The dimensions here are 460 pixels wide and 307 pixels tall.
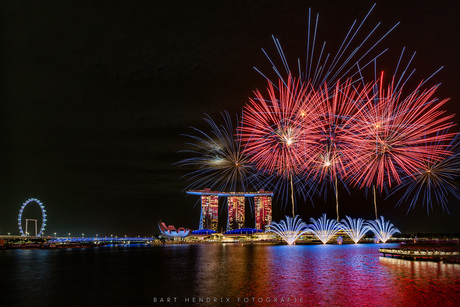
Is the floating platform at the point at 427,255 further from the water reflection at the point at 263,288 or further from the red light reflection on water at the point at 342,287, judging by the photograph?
the red light reflection on water at the point at 342,287

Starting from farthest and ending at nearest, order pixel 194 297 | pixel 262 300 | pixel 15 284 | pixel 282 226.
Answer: pixel 282 226
pixel 15 284
pixel 194 297
pixel 262 300

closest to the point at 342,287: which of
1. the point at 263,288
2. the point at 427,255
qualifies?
the point at 263,288

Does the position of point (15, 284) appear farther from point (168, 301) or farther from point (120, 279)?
point (168, 301)

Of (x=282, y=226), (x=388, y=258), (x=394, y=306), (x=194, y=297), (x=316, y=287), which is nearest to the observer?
(x=394, y=306)

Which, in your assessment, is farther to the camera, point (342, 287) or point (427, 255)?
point (427, 255)

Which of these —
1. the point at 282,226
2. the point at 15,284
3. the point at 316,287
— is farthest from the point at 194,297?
the point at 282,226

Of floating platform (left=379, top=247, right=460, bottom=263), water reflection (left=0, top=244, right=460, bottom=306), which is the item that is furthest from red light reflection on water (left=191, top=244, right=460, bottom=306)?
floating platform (left=379, top=247, right=460, bottom=263)

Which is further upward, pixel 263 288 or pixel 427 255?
pixel 263 288

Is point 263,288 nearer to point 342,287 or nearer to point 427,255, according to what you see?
point 342,287

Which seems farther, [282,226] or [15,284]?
[282,226]

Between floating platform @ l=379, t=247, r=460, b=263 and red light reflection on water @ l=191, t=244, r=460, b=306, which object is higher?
red light reflection on water @ l=191, t=244, r=460, b=306

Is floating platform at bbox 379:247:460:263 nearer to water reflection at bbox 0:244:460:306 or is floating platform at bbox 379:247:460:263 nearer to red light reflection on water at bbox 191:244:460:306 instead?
water reflection at bbox 0:244:460:306
